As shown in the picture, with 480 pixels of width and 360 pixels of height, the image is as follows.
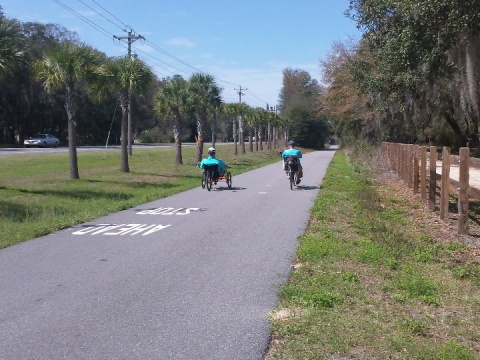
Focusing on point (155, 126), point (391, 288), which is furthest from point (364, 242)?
point (155, 126)

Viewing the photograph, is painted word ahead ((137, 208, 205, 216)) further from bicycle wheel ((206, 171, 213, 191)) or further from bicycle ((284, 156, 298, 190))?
bicycle ((284, 156, 298, 190))

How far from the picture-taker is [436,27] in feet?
49.0

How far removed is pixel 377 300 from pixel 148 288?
8.94 ft

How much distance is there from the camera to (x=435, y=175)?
1530 centimetres

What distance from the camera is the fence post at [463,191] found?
11289 mm

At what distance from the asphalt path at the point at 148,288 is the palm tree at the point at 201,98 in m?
27.0

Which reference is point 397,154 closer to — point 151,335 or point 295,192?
point 295,192

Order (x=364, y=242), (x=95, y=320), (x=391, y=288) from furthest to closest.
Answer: (x=364, y=242)
(x=391, y=288)
(x=95, y=320)

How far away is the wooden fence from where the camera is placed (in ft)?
37.5

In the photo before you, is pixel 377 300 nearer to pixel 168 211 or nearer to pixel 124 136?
pixel 168 211

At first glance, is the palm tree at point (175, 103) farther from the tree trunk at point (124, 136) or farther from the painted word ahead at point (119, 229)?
the painted word ahead at point (119, 229)

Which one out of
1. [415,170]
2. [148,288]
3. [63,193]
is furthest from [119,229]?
[415,170]

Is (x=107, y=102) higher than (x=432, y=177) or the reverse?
higher

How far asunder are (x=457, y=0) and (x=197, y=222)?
731 cm
